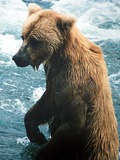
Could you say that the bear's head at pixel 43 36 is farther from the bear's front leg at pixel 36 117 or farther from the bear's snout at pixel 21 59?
the bear's front leg at pixel 36 117

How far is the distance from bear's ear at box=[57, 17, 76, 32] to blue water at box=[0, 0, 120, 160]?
1071 millimetres

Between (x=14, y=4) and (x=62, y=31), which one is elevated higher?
(x=62, y=31)

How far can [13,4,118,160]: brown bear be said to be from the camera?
3676 mm

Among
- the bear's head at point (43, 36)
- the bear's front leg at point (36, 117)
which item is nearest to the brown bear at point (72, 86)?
the bear's head at point (43, 36)

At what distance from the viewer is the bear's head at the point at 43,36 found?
3678mm

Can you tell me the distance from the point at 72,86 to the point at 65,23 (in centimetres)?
47

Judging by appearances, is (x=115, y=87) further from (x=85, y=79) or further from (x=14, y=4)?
(x=14, y=4)

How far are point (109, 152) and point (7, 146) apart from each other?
97 centimetres

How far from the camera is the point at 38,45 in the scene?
3732 millimetres

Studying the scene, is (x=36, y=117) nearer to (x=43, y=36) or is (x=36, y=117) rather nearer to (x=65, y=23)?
(x=43, y=36)

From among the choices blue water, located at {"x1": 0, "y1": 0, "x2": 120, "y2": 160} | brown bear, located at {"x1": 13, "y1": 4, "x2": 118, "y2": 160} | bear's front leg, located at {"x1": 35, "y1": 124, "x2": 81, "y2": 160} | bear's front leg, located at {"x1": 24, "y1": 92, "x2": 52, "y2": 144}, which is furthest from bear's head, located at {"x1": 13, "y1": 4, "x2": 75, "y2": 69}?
blue water, located at {"x1": 0, "y1": 0, "x2": 120, "y2": 160}

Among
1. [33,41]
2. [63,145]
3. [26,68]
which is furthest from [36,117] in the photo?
[26,68]

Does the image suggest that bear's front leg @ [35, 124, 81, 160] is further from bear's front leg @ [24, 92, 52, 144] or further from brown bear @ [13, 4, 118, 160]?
bear's front leg @ [24, 92, 52, 144]

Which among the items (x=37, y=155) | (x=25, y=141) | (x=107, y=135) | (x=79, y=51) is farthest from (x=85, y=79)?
(x=25, y=141)
